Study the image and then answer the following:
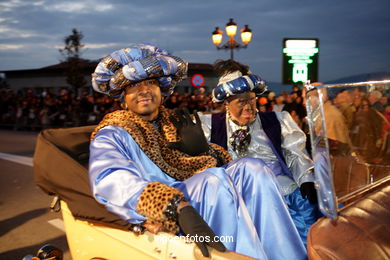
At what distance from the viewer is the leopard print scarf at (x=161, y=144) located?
213 centimetres

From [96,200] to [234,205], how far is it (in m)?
0.69

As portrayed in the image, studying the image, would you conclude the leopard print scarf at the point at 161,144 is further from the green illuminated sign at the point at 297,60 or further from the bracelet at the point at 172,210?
the green illuminated sign at the point at 297,60

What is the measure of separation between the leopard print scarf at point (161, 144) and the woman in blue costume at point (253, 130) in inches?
26.1

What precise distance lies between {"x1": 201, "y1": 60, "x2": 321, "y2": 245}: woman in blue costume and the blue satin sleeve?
3.68 ft

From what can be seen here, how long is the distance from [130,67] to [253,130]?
1301mm

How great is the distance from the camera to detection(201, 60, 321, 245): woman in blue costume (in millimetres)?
2713

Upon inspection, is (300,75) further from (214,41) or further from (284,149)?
(284,149)

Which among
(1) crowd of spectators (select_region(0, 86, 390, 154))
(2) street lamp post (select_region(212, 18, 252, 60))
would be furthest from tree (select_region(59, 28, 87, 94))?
(2) street lamp post (select_region(212, 18, 252, 60))

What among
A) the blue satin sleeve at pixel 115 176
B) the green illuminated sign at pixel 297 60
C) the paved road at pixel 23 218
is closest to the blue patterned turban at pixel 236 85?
the blue satin sleeve at pixel 115 176

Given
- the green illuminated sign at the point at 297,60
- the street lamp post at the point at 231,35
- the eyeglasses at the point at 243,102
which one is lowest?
the eyeglasses at the point at 243,102

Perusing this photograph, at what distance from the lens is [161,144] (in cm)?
226

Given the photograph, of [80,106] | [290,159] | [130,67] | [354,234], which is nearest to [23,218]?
[130,67]

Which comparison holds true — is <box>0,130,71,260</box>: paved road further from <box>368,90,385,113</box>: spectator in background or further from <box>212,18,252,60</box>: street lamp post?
<box>212,18,252,60</box>: street lamp post

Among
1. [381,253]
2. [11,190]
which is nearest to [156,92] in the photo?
[381,253]
